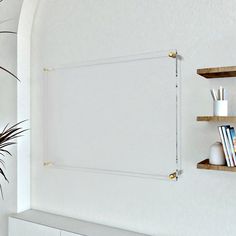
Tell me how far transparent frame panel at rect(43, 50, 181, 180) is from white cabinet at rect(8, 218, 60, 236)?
0.40 meters

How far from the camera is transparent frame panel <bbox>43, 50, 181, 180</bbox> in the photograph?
1664mm

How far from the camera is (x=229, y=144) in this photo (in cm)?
135

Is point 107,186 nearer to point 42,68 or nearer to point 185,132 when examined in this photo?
point 185,132

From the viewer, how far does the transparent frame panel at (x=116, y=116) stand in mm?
1664

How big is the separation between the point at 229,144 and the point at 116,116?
718mm

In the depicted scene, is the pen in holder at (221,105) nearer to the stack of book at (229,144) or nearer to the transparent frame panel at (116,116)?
the stack of book at (229,144)

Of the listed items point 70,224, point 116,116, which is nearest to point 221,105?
point 116,116

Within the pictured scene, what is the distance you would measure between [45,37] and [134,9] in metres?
0.72

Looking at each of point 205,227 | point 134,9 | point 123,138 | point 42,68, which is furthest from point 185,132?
point 42,68

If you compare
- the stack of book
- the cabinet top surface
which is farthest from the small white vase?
the cabinet top surface

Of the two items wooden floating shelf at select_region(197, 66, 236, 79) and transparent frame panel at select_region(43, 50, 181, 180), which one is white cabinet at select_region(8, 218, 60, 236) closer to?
transparent frame panel at select_region(43, 50, 181, 180)

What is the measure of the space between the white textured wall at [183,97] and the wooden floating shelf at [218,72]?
0.06m

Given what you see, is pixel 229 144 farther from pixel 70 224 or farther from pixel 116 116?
pixel 70 224

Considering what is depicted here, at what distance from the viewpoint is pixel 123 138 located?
181 cm
